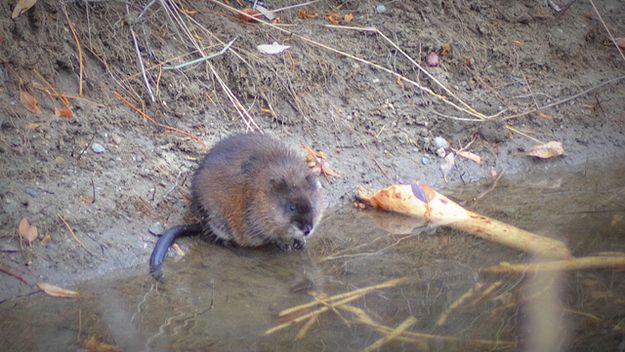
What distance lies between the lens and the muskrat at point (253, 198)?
5207 mm

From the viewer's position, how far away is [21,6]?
5.71 metres

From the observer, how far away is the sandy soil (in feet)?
17.0

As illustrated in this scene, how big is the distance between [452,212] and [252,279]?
1.69 meters

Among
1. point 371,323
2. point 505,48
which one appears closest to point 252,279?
point 371,323

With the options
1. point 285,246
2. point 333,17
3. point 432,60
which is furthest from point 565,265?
point 333,17

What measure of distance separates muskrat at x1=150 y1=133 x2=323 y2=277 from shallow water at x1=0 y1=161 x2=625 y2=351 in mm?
140

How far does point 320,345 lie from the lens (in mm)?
3916

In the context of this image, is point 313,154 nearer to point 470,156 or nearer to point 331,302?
point 470,156

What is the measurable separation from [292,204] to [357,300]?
981 millimetres

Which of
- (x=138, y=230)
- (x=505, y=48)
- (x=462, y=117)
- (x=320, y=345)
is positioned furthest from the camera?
(x=505, y=48)

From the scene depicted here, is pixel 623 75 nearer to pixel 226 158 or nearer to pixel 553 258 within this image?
pixel 553 258

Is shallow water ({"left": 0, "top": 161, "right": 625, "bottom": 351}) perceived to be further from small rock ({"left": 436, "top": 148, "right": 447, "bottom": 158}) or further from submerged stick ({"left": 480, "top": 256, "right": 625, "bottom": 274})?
small rock ({"left": 436, "top": 148, "right": 447, "bottom": 158})

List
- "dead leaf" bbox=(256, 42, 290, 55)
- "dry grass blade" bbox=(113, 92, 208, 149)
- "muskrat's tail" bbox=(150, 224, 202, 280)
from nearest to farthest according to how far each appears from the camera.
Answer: "muskrat's tail" bbox=(150, 224, 202, 280) → "dry grass blade" bbox=(113, 92, 208, 149) → "dead leaf" bbox=(256, 42, 290, 55)

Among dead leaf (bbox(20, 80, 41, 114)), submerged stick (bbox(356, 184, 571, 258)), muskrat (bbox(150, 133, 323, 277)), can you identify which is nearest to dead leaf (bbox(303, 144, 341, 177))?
submerged stick (bbox(356, 184, 571, 258))
